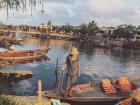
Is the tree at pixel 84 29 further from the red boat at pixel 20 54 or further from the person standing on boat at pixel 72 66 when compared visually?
the person standing on boat at pixel 72 66

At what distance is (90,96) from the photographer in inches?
699

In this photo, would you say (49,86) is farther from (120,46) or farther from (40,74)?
(120,46)

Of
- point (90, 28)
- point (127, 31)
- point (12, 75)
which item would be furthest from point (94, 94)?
point (90, 28)

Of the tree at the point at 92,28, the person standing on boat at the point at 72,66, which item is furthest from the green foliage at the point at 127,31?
the person standing on boat at the point at 72,66

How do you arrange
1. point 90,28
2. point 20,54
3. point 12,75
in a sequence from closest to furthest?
point 12,75, point 20,54, point 90,28

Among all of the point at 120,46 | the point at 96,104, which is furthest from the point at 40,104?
the point at 120,46

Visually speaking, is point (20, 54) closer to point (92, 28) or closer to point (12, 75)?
point (12, 75)

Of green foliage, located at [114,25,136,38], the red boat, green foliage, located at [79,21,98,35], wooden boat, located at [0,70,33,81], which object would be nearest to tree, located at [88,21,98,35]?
green foliage, located at [79,21,98,35]

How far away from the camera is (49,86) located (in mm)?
27078

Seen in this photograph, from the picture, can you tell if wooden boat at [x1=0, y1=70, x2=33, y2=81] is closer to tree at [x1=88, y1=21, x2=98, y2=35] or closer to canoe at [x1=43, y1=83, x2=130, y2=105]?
canoe at [x1=43, y1=83, x2=130, y2=105]

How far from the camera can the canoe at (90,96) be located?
55.6ft

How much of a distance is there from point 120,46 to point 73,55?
3570 inches

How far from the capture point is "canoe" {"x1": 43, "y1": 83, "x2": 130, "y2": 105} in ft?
55.6

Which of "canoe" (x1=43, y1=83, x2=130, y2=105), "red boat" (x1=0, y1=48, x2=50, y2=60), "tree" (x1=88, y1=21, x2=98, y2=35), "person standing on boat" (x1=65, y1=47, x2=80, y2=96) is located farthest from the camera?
"tree" (x1=88, y1=21, x2=98, y2=35)
